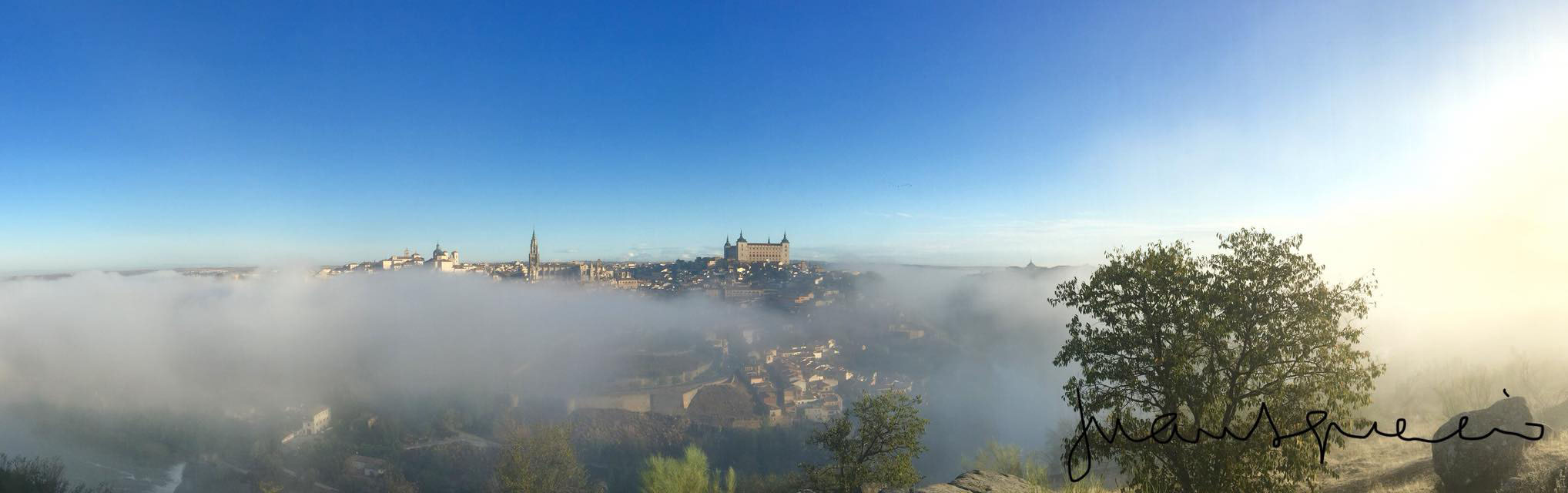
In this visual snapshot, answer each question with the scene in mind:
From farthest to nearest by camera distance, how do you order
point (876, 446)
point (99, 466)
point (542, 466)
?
point (99, 466), point (542, 466), point (876, 446)

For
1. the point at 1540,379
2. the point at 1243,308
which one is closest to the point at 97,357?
the point at 1243,308

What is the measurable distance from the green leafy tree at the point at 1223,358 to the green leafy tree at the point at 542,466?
151ft

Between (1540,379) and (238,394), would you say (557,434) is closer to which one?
(1540,379)

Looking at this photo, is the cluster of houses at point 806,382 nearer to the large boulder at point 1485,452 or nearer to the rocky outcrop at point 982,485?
the rocky outcrop at point 982,485

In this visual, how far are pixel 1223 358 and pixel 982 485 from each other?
853 cm

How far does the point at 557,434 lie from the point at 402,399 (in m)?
73.9

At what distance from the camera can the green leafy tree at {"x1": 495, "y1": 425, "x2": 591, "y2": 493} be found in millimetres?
46469

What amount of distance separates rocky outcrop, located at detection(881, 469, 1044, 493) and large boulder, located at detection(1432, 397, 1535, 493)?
768 centimetres

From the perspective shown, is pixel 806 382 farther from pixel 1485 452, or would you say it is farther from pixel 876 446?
pixel 1485 452

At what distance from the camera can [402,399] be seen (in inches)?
4176

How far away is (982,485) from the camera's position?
53.1ft

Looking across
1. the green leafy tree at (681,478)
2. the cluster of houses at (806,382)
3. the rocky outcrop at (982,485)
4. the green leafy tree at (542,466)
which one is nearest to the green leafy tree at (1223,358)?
the rocky outcrop at (982,485)
